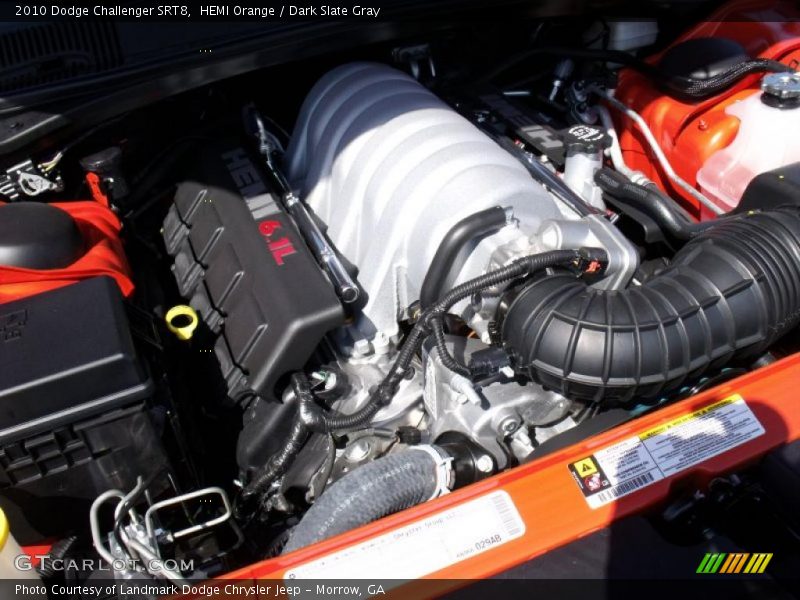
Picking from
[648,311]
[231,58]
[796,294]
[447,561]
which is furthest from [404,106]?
[447,561]

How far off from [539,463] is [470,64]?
1451mm

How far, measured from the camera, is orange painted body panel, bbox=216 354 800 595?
3.01 feet

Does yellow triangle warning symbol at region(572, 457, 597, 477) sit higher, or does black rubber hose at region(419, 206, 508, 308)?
black rubber hose at region(419, 206, 508, 308)

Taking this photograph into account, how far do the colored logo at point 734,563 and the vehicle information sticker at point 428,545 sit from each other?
254 millimetres

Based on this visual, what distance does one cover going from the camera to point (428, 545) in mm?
927

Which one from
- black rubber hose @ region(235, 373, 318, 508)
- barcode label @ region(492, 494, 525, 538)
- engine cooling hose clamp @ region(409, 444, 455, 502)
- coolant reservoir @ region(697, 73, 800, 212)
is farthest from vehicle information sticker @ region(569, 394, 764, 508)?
coolant reservoir @ region(697, 73, 800, 212)

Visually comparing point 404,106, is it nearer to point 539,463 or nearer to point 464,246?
point 464,246

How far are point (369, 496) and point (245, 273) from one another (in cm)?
60

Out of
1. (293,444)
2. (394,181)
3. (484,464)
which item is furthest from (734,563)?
(394,181)

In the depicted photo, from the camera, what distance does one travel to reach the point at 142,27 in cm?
145

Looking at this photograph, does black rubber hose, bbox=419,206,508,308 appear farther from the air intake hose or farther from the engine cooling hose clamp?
the engine cooling hose clamp

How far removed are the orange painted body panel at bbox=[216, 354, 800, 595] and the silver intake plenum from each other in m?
0.40

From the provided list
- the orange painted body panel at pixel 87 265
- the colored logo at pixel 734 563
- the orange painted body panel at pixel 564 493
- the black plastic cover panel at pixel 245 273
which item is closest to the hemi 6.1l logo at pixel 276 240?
the black plastic cover panel at pixel 245 273

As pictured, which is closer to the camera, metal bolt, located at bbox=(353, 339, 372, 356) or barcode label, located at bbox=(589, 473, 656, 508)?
barcode label, located at bbox=(589, 473, 656, 508)
